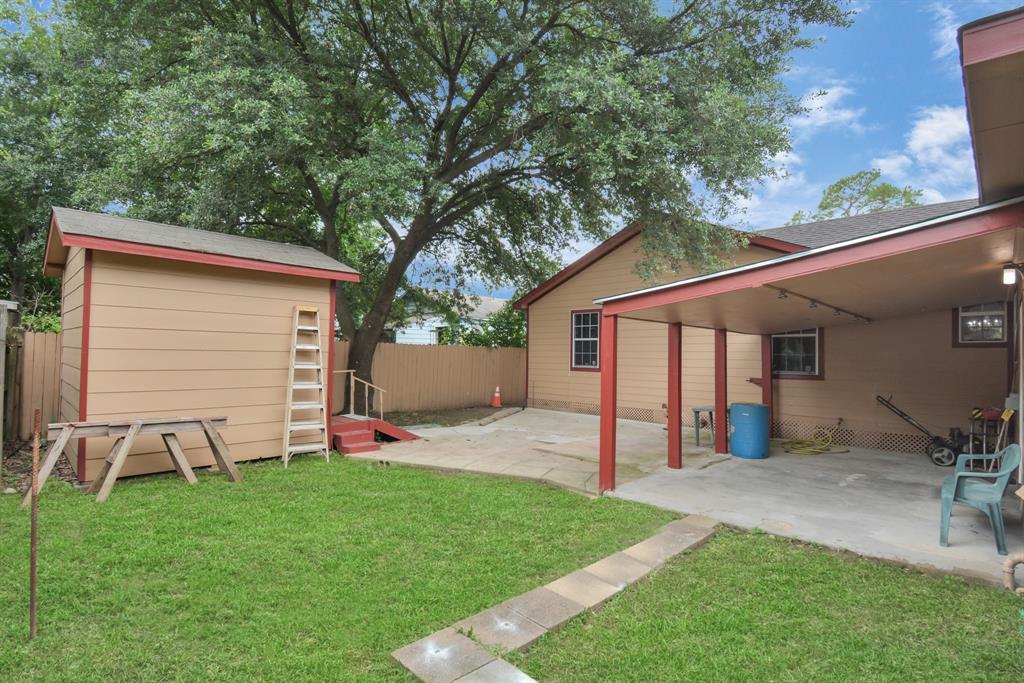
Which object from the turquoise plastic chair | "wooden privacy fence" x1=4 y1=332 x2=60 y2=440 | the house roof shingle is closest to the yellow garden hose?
the turquoise plastic chair

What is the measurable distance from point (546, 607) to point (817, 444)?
7061 mm

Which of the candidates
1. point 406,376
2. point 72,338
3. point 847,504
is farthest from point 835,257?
point 406,376

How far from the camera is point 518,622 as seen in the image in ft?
9.00

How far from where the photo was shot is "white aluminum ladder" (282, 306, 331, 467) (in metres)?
6.62

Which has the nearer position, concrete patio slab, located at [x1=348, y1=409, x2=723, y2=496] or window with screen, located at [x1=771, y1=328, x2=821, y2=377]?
concrete patio slab, located at [x1=348, y1=409, x2=723, y2=496]

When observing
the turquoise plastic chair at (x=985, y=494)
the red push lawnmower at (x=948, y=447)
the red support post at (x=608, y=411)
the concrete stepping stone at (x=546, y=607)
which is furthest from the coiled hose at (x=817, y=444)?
the concrete stepping stone at (x=546, y=607)

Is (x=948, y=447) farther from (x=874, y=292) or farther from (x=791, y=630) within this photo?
(x=791, y=630)

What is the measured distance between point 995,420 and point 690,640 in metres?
6.34

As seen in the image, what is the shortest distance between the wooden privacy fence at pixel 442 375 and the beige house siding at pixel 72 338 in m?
4.26

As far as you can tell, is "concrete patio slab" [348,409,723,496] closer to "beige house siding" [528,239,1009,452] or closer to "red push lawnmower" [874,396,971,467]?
"beige house siding" [528,239,1009,452]

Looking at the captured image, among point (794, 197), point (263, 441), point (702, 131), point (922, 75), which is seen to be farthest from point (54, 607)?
point (794, 197)

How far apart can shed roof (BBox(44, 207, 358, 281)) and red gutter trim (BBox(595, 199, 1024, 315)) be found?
418 cm

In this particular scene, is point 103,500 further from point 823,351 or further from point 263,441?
point 823,351

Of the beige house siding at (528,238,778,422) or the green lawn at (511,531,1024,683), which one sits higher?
the beige house siding at (528,238,778,422)
